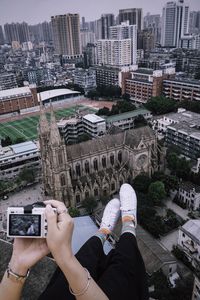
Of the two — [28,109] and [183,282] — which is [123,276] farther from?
[28,109]

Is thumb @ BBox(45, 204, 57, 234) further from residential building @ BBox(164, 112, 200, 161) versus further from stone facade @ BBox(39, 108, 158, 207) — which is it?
residential building @ BBox(164, 112, 200, 161)

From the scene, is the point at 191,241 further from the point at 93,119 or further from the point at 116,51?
the point at 116,51

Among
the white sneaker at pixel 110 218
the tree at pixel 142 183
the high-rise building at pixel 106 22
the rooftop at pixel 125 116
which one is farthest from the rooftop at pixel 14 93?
the high-rise building at pixel 106 22

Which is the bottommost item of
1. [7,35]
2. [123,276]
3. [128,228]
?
[128,228]

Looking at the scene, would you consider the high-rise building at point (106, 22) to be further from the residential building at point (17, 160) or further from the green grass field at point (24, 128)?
the residential building at point (17, 160)

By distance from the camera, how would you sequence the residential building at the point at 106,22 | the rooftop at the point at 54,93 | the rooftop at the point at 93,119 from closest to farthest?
1. the rooftop at the point at 93,119
2. the rooftop at the point at 54,93
3. the residential building at the point at 106,22

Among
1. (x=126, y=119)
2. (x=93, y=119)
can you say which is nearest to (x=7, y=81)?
(x=93, y=119)

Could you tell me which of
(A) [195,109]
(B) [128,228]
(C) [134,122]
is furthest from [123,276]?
(A) [195,109]
